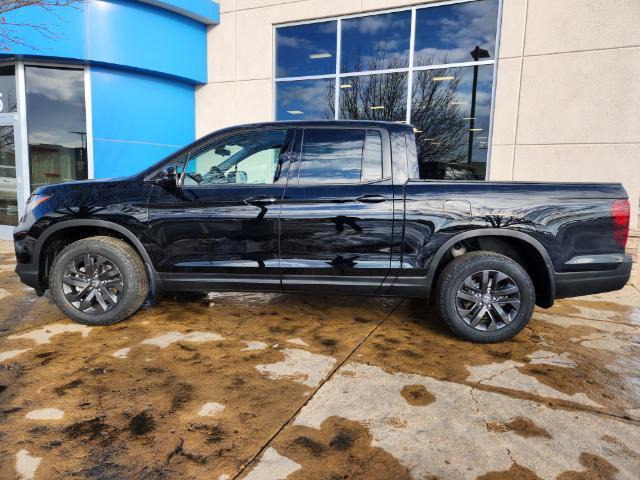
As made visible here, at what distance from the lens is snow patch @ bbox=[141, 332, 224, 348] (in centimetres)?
364

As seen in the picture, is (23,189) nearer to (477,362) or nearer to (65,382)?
(65,382)

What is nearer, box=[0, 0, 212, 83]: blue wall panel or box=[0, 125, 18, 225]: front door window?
box=[0, 0, 212, 83]: blue wall panel

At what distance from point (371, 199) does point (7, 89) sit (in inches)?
341

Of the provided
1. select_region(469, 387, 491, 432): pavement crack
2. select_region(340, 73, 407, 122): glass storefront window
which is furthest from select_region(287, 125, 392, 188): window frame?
select_region(340, 73, 407, 122): glass storefront window

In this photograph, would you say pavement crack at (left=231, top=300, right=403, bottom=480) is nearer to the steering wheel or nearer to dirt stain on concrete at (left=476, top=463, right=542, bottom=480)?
dirt stain on concrete at (left=476, top=463, right=542, bottom=480)

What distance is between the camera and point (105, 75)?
335 inches

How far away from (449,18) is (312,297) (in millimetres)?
5904

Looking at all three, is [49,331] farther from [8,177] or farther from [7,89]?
[7,89]

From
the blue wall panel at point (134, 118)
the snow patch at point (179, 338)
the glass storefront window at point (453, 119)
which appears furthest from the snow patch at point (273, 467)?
the blue wall panel at point (134, 118)

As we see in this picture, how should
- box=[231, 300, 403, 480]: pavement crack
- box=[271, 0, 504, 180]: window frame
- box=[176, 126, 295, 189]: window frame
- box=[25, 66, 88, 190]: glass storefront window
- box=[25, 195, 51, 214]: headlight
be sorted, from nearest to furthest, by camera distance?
box=[231, 300, 403, 480]: pavement crack < box=[176, 126, 295, 189]: window frame < box=[25, 195, 51, 214]: headlight < box=[271, 0, 504, 180]: window frame < box=[25, 66, 88, 190]: glass storefront window

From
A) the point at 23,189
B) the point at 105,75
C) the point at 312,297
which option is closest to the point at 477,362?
the point at 312,297

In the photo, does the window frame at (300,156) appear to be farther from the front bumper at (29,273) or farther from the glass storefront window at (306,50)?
the glass storefront window at (306,50)

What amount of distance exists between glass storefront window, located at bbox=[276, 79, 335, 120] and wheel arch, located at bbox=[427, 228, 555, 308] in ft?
19.8

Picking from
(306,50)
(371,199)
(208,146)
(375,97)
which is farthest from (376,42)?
(371,199)
